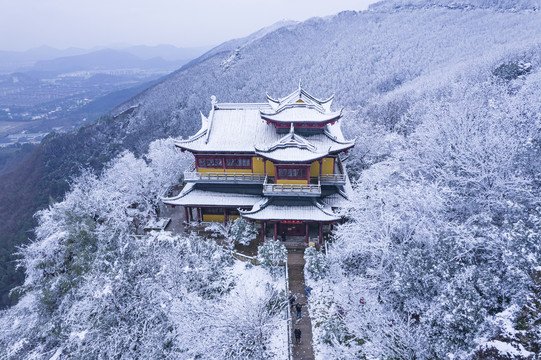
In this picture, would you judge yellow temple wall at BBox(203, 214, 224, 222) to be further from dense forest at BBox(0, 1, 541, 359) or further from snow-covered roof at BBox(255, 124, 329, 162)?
snow-covered roof at BBox(255, 124, 329, 162)

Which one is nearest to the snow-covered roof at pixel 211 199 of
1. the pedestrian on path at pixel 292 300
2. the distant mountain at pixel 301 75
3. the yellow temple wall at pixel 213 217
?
the yellow temple wall at pixel 213 217

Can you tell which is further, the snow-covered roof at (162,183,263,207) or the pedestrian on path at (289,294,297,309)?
the snow-covered roof at (162,183,263,207)

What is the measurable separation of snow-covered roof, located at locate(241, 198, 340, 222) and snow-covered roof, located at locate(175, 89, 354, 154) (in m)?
4.89

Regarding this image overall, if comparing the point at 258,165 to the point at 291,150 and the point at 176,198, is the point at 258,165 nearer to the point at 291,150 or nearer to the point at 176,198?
the point at 291,150

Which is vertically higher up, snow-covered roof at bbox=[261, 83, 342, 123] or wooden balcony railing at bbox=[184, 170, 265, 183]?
snow-covered roof at bbox=[261, 83, 342, 123]

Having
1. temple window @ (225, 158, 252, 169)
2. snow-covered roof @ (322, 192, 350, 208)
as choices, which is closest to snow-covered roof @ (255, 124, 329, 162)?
temple window @ (225, 158, 252, 169)

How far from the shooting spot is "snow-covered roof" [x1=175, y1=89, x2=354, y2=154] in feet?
87.7

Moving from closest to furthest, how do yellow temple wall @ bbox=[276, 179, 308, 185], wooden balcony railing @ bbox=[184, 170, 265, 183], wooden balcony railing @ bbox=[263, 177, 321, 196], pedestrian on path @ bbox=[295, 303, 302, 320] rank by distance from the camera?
pedestrian on path @ bbox=[295, 303, 302, 320], wooden balcony railing @ bbox=[263, 177, 321, 196], yellow temple wall @ bbox=[276, 179, 308, 185], wooden balcony railing @ bbox=[184, 170, 265, 183]

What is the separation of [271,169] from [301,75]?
112m

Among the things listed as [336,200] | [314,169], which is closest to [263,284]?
[336,200]

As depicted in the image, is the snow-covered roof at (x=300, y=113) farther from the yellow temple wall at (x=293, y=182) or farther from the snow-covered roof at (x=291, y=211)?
the snow-covered roof at (x=291, y=211)

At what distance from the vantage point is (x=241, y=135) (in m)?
28.1

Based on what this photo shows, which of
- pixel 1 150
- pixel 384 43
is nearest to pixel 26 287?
pixel 384 43

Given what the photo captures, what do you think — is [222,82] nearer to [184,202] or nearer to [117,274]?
[184,202]
